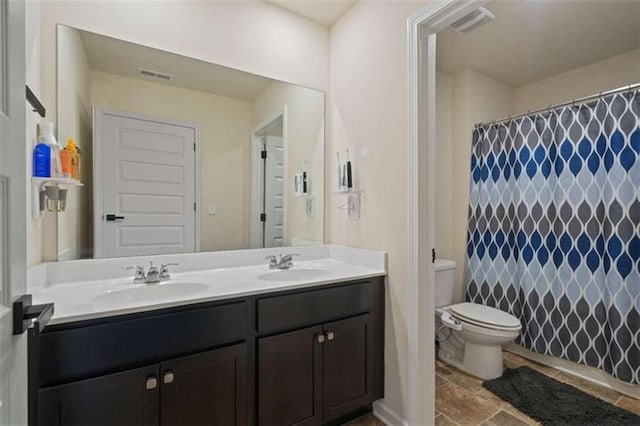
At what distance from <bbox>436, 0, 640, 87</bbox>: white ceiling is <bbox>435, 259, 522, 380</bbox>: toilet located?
1713 millimetres

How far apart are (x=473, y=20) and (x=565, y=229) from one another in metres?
1.60

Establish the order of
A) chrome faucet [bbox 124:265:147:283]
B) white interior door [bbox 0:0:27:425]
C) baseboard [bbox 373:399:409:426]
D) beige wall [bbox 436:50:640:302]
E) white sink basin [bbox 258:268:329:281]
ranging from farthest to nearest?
beige wall [bbox 436:50:640:302], white sink basin [bbox 258:268:329:281], baseboard [bbox 373:399:409:426], chrome faucet [bbox 124:265:147:283], white interior door [bbox 0:0:27:425]

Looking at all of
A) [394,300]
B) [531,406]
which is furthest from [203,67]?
[531,406]

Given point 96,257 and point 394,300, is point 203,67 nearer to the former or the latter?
point 96,257

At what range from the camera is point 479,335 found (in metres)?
2.11

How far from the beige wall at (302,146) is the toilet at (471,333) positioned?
1.12m

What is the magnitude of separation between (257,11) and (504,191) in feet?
7.64

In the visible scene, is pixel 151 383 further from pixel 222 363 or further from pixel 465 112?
pixel 465 112

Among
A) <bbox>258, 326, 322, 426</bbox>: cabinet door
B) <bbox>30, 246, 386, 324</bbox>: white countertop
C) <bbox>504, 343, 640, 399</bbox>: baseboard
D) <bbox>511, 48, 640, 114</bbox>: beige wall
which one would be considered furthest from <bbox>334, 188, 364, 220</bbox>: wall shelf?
<bbox>511, 48, 640, 114</bbox>: beige wall

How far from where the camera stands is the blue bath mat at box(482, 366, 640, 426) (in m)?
1.71

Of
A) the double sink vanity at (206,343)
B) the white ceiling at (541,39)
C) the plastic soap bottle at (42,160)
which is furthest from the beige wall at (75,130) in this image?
the white ceiling at (541,39)

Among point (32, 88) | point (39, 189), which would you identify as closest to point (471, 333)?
point (39, 189)

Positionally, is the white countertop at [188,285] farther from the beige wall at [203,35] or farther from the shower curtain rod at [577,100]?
the shower curtain rod at [577,100]

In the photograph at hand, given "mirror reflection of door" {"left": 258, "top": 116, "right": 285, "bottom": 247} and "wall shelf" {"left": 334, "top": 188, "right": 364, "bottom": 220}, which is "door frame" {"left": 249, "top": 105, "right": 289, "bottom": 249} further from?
"wall shelf" {"left": 334, "top": 188, "right": 364, "bottom": 220}
